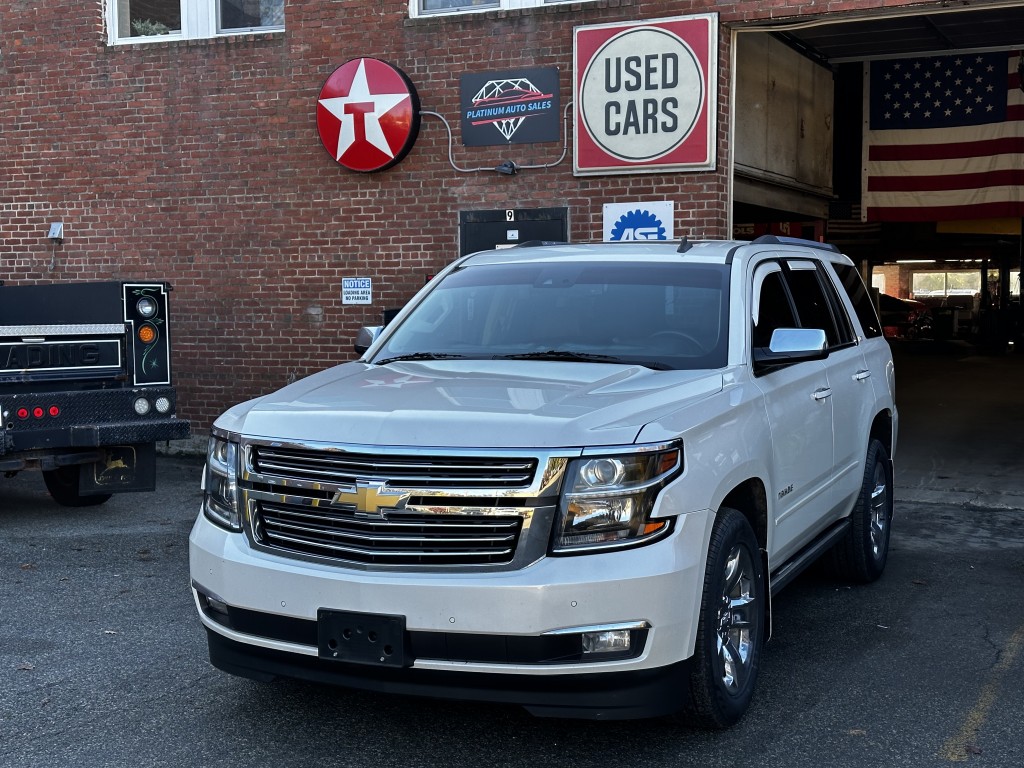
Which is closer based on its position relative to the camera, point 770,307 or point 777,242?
point 770,307

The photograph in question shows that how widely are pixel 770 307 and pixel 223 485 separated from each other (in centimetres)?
263

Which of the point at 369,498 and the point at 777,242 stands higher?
the point at 777,242

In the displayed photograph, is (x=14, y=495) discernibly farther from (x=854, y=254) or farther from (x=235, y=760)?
(x=854, y=254)

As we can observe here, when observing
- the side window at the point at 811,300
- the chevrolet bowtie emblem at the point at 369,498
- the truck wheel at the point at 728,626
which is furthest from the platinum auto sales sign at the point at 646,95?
the chevrolet bowtie emblem at the point at 369,498

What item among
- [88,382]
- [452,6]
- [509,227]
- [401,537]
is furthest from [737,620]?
[452,6]

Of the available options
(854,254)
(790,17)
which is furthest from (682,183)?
(854,254)

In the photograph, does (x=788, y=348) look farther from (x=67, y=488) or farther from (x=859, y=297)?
(x=67, y=488)

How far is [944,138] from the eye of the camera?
15297 mm

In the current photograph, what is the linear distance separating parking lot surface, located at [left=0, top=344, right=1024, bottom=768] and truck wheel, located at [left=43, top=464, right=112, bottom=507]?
919 millimetres

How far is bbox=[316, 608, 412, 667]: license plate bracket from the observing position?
3828 millimetres

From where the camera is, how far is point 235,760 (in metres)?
4.20

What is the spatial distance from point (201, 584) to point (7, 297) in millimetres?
4578

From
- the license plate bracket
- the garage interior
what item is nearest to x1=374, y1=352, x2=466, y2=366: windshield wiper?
the license plate bracket

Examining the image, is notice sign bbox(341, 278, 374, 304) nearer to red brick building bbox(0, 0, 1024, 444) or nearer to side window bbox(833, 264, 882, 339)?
red brick building bbox(0, 0, 1024, 444)
